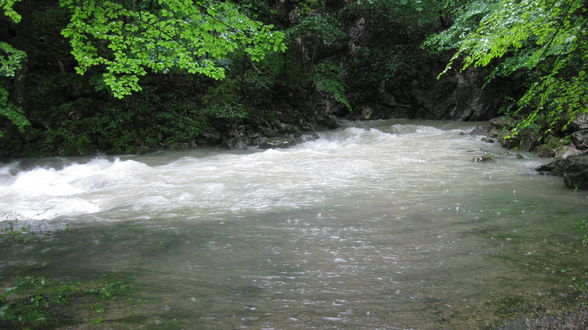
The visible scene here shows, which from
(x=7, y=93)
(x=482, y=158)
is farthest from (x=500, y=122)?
(x=7, y=93)

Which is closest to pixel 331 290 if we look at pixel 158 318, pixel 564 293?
pixel 158 318

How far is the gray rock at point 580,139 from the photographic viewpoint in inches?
400

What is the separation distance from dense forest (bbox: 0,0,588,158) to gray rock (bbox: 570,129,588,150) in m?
0.83

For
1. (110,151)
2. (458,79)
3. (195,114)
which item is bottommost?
(110,151)

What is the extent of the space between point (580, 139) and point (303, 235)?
9.41m

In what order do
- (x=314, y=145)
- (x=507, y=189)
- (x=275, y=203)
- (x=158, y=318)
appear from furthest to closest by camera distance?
(x=314, y=145) → (x=507, y=189) → (x=275, y=203) → (x=158, y=318)

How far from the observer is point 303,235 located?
510cm

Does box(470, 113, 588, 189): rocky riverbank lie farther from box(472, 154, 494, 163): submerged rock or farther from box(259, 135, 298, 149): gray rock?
box(259, 135, 298, 149): gray rock

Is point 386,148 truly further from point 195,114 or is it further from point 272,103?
point 195,114

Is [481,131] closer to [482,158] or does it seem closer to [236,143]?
[482,158]


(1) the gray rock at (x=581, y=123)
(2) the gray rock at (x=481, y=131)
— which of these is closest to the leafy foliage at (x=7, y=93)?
(1) the gray rock at (x=581, y=123)

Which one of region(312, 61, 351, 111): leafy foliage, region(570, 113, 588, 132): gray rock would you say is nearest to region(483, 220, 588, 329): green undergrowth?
region(570, 113, 588, 132): gray rock

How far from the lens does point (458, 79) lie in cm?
2233

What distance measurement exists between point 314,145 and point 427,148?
451 centimetres
